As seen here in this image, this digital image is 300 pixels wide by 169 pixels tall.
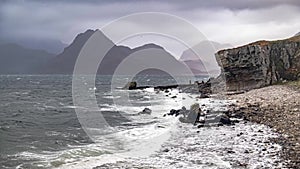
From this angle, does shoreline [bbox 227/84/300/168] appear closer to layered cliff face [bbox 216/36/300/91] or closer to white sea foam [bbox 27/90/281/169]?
white sea foam [bbox 27/90/281/169]

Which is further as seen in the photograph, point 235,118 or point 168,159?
point 235,118

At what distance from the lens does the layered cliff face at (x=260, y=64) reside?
58281mm

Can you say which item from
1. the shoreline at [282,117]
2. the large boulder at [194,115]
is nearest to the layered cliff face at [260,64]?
the shoreline at [282,117]

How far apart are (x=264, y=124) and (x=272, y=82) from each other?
31.4 m

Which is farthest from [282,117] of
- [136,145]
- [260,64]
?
[260,64]

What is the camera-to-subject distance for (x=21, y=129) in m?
32.4

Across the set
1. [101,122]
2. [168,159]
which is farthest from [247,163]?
[101,122]

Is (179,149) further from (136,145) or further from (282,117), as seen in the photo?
(282,117)

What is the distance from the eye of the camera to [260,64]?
2279 inches

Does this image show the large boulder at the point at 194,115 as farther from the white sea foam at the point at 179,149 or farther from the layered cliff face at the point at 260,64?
the layered cliff face at the point at 260,64

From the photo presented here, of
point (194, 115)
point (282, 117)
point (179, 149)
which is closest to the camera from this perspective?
point (179, 149)

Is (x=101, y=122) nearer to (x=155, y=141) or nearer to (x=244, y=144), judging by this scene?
(x=155, y=141)

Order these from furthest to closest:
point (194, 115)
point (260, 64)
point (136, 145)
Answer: point (260, 64) < point (194, 115) < point (136, 145)

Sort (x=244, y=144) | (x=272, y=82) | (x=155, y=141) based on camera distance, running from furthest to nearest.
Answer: (x=272, y=82) < (x=155, y=141) < (x=244, y=144)
